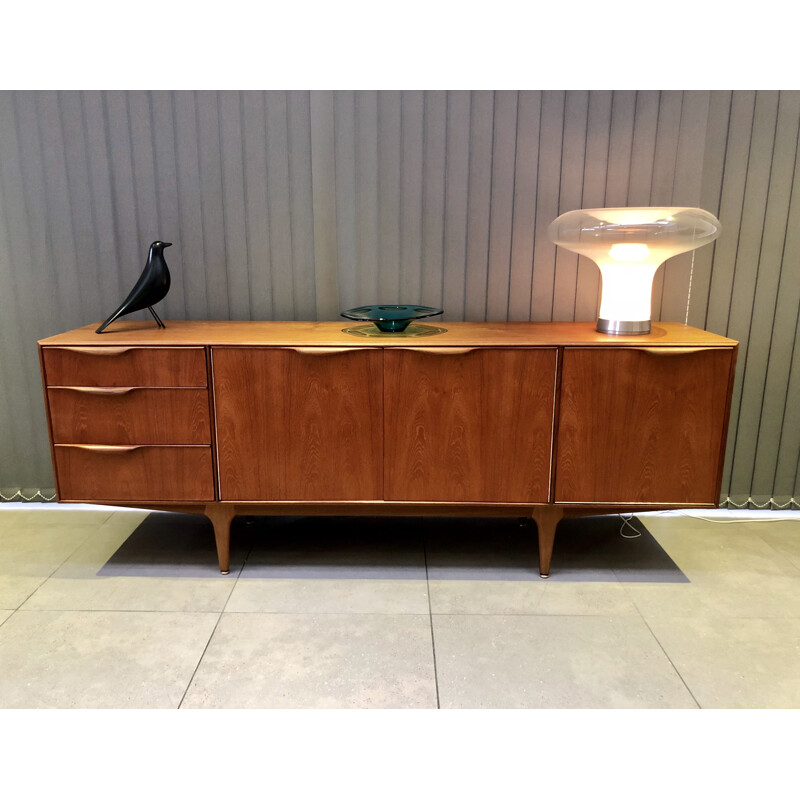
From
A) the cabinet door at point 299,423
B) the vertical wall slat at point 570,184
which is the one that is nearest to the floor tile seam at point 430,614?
the cabinet door at point 299,423

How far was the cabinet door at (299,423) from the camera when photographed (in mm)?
2027

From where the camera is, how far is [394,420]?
2061 millimetres

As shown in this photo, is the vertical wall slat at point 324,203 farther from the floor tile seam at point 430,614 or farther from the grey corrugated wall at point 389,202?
the floor tile seam at point 430,614

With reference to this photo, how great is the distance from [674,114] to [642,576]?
1625mm

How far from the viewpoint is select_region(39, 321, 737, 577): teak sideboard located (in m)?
2.01

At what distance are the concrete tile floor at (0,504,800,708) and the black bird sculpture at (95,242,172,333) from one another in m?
0.87

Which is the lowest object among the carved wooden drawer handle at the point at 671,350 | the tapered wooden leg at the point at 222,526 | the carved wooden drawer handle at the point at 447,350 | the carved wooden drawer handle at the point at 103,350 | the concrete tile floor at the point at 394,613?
the concrete tile floor at the point at 394,613

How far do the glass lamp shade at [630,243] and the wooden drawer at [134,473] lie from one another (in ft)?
4.57

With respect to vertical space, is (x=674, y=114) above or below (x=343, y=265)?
above

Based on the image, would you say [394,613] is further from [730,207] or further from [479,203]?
[730,207]

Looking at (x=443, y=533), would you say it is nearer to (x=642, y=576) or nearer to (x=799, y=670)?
(x=642, y=576)

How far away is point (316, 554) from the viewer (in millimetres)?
2334

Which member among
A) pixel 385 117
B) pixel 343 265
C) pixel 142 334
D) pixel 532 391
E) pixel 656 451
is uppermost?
pixel 385 117

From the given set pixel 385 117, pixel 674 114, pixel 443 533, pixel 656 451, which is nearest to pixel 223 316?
pixel 385 117
